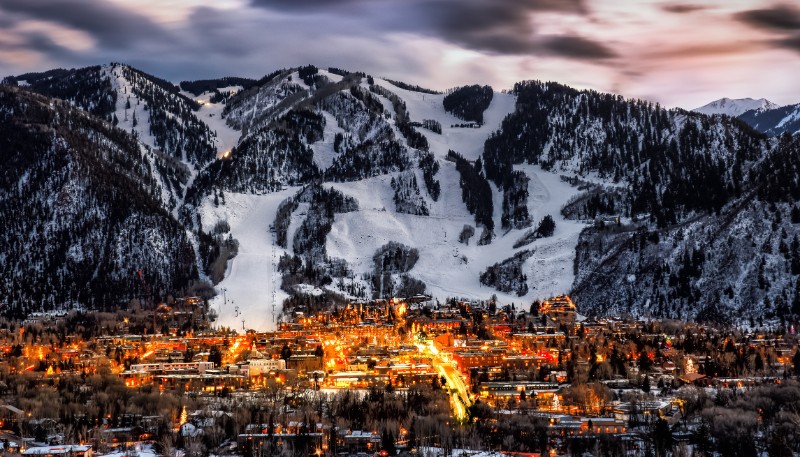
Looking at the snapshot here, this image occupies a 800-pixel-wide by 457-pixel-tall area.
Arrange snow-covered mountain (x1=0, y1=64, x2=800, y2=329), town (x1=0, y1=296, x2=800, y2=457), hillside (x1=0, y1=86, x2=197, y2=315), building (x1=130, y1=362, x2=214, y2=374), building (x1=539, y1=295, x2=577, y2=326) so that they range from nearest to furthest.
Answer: town (x1=0, y1=296, x2=800, y2=457) → building (x1=130, y1=362, x2=214, y2=374) → building (x1=539, y1=295, x2=577, y2=326) → snow-covered mountain (x1=0, y1=64, x2=800, y2=329) → hillside (x1=0, y1=86, x2=197, y2=315)

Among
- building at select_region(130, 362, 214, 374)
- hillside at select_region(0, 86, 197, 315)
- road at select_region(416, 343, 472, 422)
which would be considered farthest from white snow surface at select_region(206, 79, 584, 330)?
building at select_region(130, 362, 214, 374)

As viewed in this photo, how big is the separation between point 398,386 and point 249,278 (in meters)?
72.5

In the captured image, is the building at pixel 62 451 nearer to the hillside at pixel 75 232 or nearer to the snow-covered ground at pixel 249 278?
the snow-covered ground at pixel 249 278

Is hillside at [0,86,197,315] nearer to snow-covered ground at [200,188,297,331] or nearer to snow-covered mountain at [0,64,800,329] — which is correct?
snow-covered mountain at [0,64,800,329]

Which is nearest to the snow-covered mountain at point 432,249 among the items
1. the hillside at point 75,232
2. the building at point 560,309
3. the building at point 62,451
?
the hillside at point 75,232

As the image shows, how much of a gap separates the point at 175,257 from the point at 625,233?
72.1 m

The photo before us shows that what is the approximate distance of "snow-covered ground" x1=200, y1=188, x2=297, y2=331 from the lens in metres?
145

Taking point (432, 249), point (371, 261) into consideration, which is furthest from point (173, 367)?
point (432, 249)

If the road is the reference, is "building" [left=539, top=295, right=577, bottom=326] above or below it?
above

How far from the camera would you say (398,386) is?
3787 inches

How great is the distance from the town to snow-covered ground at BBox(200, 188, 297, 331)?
13.8 feet

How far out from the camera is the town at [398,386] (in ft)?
249

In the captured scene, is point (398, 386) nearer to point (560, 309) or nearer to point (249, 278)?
point (560, 309)

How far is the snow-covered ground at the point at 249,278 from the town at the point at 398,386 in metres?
4.20
